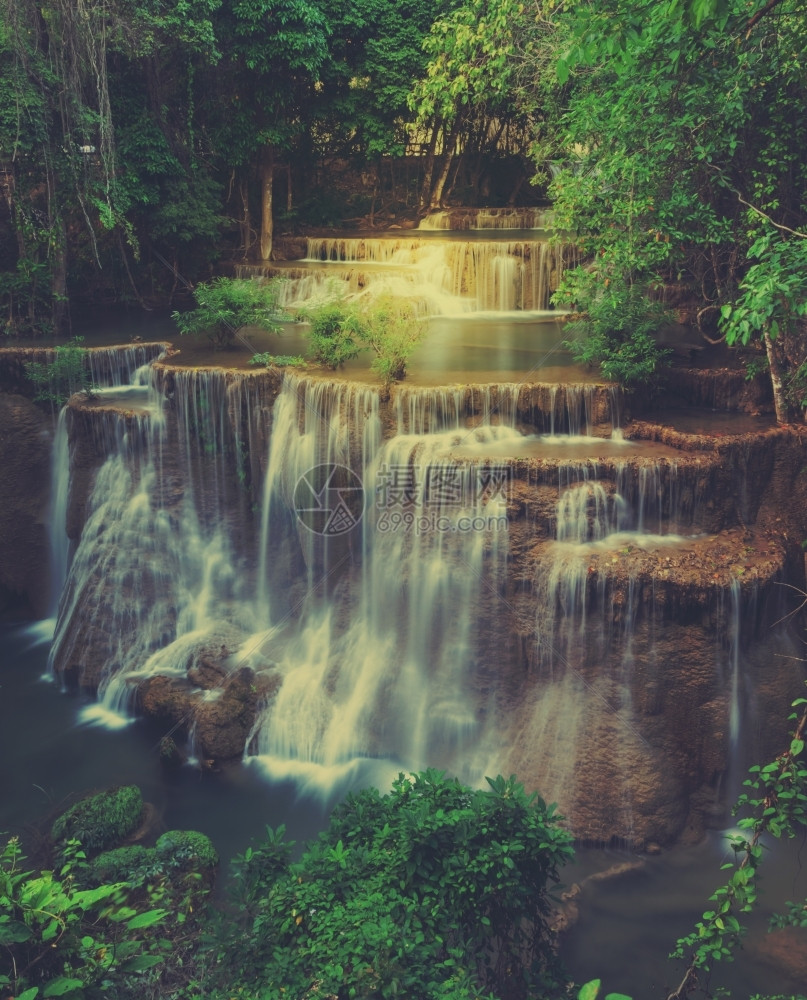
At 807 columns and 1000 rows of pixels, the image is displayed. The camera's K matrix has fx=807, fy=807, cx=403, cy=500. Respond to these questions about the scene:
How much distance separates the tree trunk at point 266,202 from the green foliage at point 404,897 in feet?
48.7

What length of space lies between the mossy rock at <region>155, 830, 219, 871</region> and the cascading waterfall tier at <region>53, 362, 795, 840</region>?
148cm

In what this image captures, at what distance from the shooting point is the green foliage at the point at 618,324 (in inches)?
387

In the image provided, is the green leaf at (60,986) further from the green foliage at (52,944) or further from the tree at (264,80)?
the tree at (264,80)

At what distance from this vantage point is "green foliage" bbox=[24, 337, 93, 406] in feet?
38.4

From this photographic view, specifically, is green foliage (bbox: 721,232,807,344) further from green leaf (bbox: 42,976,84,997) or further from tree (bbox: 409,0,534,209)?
tree (bbox: 409,0,534,209)

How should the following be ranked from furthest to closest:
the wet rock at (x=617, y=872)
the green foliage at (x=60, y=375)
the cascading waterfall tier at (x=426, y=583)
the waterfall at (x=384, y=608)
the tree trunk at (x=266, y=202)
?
the tree trunk at (x=266, y=202) < the green foliage at (x=60, y=375) < the waterfall at (x=384, y=608) < the cascading waterfall tier at (x=426, y=583) < the wet rock at (x=617, y=872)

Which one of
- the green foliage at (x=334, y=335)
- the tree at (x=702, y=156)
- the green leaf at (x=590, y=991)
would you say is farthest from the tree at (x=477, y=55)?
the green leaf at (x=590, y=991)

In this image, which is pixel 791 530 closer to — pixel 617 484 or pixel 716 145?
pixel 617 484

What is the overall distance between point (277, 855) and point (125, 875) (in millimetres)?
2612

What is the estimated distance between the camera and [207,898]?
23.0 feet

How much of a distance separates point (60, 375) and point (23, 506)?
80.6 inches

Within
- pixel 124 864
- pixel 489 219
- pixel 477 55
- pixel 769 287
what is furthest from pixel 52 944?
pixel 489 219

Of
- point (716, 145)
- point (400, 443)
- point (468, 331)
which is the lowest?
point (400, 443)

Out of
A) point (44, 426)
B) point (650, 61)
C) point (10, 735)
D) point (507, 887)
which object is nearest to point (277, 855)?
point (507, 887)
